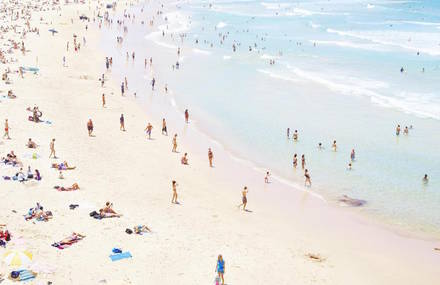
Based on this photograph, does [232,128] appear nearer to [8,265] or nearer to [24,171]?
[24,171]

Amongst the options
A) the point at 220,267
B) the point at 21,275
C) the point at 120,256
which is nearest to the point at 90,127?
the point at 120,256

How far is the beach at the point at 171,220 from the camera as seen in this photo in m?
14.9

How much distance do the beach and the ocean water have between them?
182cm

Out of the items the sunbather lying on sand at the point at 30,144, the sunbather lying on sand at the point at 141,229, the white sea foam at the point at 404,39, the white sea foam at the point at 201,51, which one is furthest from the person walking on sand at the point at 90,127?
the white sea foam at the point at 404,39

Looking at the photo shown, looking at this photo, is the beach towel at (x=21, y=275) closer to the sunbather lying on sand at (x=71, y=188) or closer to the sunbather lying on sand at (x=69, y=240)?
the sunbather lying on sand at (x=69, y=240)

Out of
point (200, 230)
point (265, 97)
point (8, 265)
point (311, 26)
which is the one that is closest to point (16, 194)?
point (8, 265)

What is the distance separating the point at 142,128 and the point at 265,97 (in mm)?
11308

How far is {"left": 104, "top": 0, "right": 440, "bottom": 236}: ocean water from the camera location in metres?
23.6

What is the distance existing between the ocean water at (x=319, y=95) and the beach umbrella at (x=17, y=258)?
12465 millimetres

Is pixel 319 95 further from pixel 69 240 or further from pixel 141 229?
pixel 69 240

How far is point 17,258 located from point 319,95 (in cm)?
2821

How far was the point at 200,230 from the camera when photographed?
57.2ft

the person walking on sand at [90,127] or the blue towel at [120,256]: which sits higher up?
the person walking on sand at [90,127]

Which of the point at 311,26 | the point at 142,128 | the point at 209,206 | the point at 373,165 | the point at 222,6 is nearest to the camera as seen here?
the point at 209,206
